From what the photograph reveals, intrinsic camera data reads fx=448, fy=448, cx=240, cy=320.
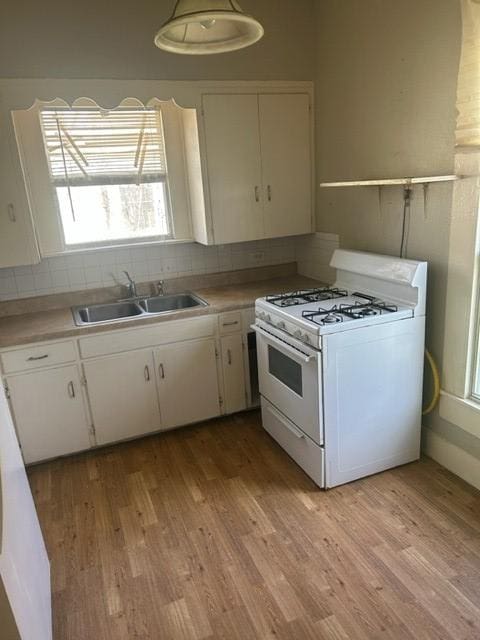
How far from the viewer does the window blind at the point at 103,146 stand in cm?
302

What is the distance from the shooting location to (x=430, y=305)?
2.55m

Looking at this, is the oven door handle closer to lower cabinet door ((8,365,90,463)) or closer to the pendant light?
Answer: lower cabinet door ((8,365,90,463))

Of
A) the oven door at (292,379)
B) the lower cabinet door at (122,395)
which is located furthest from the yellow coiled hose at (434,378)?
the lower cabinet door at (122,395)

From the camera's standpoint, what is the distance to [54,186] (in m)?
3.07

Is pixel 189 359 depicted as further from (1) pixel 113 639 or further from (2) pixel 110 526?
(1) pixel 113 639

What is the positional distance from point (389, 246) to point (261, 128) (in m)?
1.27

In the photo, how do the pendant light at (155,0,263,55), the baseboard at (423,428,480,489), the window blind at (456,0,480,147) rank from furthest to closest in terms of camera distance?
1. the baseboard at (423,428,480,489)
2. the window blind at (456,0,480,147)
3. the pendant light at (155,0,263,55)

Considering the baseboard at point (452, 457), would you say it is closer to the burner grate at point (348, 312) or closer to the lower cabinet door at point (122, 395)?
the burner grate at point (348, 312)

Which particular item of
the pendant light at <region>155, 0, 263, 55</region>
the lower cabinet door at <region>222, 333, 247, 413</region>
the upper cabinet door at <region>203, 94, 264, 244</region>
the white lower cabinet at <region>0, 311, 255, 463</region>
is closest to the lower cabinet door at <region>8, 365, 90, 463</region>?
the white lower cabinet at <region>0, 311, 255, 463</region>

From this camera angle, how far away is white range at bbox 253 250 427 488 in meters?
2.32

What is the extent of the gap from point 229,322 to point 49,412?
1291 mm

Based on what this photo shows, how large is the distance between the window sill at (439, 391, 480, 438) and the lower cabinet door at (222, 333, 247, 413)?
1.34 metres

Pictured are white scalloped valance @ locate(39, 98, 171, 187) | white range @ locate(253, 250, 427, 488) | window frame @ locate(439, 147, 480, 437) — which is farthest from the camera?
white scalloped valance @ locate(39, 98, 171, 187)

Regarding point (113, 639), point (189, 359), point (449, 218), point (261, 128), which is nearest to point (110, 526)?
point (113, 639)
